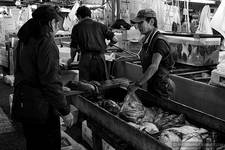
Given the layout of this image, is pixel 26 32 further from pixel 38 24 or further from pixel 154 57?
pixel 154 57

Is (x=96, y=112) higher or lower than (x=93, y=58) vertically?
lower

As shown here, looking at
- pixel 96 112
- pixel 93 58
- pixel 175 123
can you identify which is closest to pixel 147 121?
pixel 175 123

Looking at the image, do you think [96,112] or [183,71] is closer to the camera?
[96,112]

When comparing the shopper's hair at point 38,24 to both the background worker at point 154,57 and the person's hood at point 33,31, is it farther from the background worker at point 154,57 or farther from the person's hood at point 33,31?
the background worker at point 154,57

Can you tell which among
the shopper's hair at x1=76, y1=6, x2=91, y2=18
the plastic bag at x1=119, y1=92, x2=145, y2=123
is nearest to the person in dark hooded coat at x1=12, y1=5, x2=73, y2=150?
the plastic bag at x1=119, y1=92, x2=145, y2=123

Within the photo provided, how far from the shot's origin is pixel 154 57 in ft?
9.20

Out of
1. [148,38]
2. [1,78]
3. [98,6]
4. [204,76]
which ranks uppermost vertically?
[98,6]

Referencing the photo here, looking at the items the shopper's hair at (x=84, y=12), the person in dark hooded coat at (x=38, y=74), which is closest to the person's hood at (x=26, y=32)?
the person in dark hooded coat at (x=38, y=74)

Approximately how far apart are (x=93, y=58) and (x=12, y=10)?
4.85m

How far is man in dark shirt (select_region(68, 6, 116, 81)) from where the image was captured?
419 centimetres

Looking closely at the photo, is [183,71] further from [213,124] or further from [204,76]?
[213,124]

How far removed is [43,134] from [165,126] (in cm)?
105

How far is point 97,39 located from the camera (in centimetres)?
420

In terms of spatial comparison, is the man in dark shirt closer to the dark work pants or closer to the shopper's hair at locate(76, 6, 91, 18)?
the shopper's hair at locate(76, 6, 91, 18)
